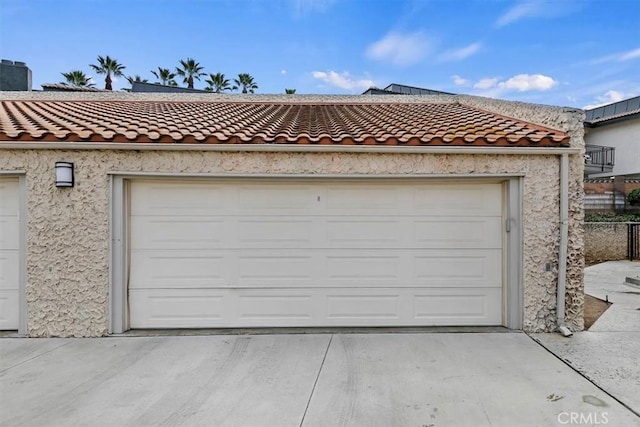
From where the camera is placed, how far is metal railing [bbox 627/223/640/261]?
517 inches

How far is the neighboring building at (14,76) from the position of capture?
11.8 m

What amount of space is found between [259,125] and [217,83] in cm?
3112

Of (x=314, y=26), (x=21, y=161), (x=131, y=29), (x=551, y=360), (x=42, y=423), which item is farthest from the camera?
(x=314, y=26)

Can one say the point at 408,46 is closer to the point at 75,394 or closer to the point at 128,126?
the point at 128,126

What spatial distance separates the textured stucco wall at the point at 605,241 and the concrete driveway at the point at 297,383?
434 inches

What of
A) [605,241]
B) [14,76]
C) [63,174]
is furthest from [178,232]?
[605,241]

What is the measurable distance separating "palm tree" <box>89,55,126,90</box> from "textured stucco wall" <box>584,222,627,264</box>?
40.0 meters

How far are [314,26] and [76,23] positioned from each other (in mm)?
7101

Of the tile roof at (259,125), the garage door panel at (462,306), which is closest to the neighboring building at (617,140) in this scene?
the tile roof at (259,125)

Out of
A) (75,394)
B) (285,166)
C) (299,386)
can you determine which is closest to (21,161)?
(75,394)

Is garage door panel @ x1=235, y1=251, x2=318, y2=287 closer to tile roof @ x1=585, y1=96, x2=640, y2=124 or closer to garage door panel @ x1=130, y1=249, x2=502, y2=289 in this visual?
garage door panel @ x1=130, y1=249, x2=502, y2=289

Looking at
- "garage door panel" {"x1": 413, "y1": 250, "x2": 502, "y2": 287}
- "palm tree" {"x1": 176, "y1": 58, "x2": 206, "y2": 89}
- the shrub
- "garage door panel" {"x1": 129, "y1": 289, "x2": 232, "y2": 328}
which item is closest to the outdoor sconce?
"garage door panel" {"x1": 129, "y1": 289, "x2": 232, "y2": 328}

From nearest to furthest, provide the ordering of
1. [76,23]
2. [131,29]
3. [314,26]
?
[76,23] → [131,29] → [314,26]

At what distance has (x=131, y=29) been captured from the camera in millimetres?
10125
